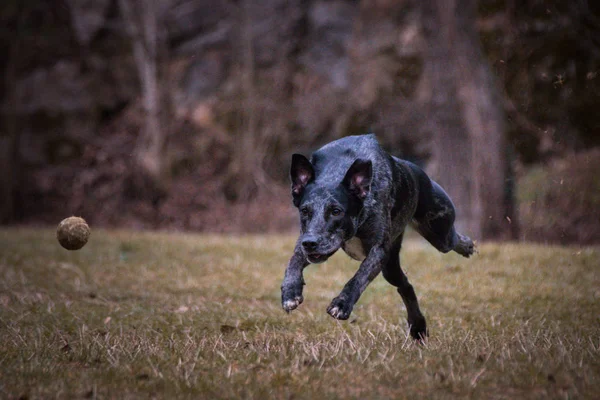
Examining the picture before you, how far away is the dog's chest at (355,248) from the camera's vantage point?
4879mm

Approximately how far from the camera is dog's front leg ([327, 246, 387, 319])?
169 inches

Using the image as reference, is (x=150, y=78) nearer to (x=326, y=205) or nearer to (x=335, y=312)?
(x=326, y=205)

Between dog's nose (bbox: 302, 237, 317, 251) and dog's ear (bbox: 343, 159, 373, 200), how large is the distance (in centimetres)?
46

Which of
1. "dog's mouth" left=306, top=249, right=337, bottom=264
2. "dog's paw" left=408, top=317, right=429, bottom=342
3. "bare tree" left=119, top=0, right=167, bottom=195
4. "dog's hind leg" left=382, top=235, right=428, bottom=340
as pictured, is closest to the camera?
"dog's mouth" left=306, top=249, right=337, bottom=264

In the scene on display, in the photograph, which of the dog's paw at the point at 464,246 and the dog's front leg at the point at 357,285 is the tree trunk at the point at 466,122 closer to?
the dog's paw at the point at 464,246

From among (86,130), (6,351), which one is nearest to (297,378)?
(6,351)

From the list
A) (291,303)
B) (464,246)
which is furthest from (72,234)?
(464,246)

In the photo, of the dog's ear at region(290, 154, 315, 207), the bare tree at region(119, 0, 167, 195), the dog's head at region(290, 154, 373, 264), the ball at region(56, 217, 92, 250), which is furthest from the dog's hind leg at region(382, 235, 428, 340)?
the bare tree at region(119, 0, 167, 195)

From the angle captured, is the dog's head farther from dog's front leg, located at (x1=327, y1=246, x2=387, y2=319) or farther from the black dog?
dog's front leg, located at (x1=327, y1=246, x2=387, y2=319)

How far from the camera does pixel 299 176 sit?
474 centimetres

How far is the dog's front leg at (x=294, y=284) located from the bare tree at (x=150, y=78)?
1406 centimetres

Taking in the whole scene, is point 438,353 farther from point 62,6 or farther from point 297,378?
point 62,6

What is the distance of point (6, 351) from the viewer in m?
4.64

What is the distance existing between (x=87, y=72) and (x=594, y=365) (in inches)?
752
